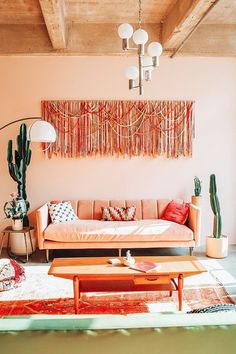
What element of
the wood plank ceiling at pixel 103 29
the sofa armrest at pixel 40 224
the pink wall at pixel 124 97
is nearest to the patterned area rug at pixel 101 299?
the sofa armrest at pixel 40 224

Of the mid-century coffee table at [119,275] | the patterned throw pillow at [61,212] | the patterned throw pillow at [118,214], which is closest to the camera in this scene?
the mid-century coffee table at [119,275]

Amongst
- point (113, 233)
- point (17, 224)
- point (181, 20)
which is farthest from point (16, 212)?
point (181, 20)

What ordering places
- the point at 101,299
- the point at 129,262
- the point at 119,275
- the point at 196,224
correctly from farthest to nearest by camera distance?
1. the point at 196,224
2. the point at 101,299
3. the point at 129,262
4. the point at 119,275

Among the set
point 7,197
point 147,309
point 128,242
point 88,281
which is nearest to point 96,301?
point 88,281

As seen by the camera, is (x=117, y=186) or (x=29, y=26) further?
(x=117, y=186)

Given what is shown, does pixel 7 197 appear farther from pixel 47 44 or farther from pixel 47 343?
pixel 47 343

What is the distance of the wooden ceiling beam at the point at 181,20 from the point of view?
389 centimetres

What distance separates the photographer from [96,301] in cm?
362

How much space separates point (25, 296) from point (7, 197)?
2237mm

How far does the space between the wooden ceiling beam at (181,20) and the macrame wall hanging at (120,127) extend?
0.91 m

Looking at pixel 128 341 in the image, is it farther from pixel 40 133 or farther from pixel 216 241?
pixel 216 241

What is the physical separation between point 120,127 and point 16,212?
1.96 m

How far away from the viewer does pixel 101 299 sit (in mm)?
3674

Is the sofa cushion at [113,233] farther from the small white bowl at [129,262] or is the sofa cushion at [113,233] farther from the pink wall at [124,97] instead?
the small white bowl at [129,262]
